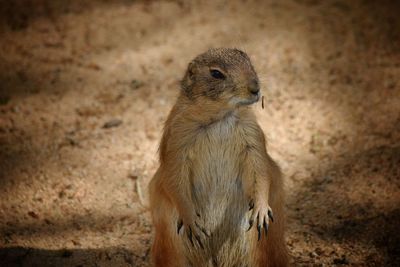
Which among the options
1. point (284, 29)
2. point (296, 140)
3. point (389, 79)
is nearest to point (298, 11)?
point (284, 29)

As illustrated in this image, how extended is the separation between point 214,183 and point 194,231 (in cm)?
34

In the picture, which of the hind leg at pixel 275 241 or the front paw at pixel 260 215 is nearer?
the front paw at pixel 260 215

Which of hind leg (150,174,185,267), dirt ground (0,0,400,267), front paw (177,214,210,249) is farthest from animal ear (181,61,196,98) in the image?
dirt ground (0,0,400,267)

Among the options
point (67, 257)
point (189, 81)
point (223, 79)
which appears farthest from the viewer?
point (67, 257)

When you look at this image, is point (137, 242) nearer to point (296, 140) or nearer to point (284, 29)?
point (296, 140)

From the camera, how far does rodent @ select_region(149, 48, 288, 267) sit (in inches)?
133

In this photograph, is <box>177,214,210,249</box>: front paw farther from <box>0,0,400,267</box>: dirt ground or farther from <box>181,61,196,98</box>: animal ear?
<box>181,61,196,98</box>: animal ear

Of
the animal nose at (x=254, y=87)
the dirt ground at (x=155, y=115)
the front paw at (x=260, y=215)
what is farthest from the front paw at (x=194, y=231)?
the animal nose at (x=254, y=87)

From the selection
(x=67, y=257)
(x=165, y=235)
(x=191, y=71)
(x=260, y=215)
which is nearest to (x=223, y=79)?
(x=191, y=71)

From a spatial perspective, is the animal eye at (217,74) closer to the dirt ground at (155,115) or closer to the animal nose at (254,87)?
the animal nose at (254,87)

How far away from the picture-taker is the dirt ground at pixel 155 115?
403 centimetres

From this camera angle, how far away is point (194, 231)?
338 cm

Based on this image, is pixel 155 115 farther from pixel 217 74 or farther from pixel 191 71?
pixel 217 74

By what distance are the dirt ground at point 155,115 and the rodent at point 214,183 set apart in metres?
0.55
